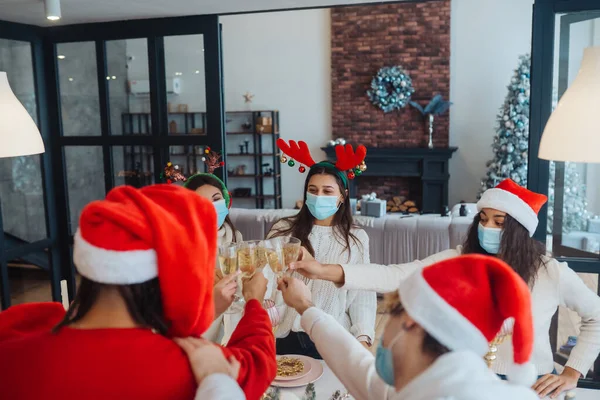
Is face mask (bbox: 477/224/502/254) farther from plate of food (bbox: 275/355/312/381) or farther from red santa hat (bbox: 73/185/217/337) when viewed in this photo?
red santa hat (bbox: 73/185/217/337)

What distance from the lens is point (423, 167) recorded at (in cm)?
795

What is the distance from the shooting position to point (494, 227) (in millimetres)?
2008

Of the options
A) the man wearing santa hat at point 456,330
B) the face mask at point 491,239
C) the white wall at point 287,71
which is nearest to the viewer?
the man wearing santa hat at point 456,330

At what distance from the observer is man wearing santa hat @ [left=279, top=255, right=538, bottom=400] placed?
86 cm

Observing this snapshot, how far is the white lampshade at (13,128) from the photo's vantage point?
2084 mm

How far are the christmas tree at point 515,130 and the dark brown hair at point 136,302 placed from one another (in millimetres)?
6761

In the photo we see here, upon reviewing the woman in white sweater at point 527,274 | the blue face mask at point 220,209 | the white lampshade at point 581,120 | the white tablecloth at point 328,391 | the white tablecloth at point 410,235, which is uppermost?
the white lampshade at point 581,120

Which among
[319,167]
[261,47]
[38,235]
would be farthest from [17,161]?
[261,47]

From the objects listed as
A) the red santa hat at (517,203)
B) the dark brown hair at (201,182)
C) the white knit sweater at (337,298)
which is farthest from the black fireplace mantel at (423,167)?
the red santa hat at (517,203)

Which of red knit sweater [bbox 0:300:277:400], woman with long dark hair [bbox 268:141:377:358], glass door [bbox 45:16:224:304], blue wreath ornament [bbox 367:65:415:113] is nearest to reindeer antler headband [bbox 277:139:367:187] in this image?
woman with long dark hair [bbox 268:141:377:358]

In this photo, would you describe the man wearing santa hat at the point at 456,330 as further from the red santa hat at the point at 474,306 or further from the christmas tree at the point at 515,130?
the christmas tree at the point at 515,130

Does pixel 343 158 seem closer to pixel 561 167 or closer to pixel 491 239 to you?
pixel 491 239

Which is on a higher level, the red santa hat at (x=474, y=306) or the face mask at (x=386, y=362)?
the red santa hat at (x=474, y=306)

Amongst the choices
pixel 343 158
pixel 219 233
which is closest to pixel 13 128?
pixel 219 233
